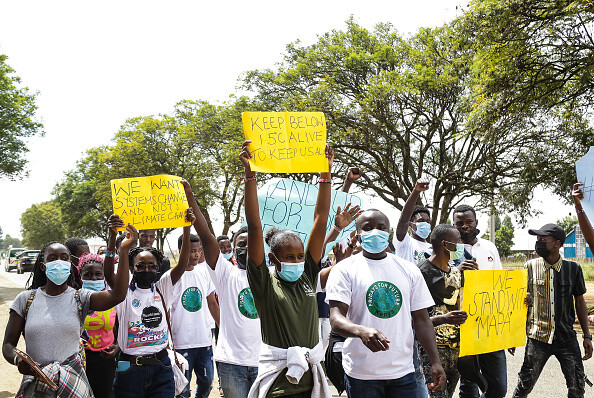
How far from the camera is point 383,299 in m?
3.46

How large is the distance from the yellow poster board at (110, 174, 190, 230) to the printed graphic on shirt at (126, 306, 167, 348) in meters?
1.15

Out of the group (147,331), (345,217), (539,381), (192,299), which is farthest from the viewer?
(539,381)

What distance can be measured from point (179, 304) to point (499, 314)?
2.88 meters

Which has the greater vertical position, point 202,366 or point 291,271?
point 291,271

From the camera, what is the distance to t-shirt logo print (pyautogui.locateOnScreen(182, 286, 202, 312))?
5309 mm

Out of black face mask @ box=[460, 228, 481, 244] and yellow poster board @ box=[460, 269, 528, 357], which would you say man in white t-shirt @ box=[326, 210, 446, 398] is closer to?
yellow poster board @ box=[460, 269, 528, 357]

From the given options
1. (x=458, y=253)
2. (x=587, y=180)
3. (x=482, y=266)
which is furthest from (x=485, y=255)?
(x=587, y=180)

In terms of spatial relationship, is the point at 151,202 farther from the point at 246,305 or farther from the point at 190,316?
the point at 246,305

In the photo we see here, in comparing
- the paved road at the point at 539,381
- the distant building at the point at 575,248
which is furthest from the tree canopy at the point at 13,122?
the distant building at the point at 575,248

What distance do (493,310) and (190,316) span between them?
2715mm

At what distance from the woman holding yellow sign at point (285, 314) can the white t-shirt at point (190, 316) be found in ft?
6.64

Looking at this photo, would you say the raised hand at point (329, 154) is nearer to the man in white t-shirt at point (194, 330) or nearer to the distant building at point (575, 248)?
the man in white t-shirt at point (194, 330)

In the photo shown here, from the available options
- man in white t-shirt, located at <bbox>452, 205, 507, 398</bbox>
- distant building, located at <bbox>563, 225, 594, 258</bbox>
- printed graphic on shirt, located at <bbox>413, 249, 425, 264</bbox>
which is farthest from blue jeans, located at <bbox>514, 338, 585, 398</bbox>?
distant building, located at <bbox>563, 225, 594, 258</bbox>

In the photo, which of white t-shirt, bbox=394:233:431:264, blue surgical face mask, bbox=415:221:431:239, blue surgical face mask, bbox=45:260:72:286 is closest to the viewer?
blue surgical face mask, bbox=45:260:72:286
